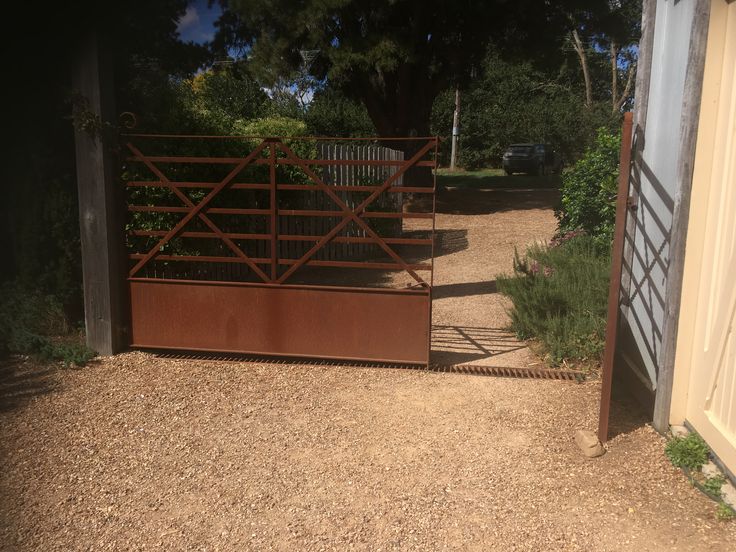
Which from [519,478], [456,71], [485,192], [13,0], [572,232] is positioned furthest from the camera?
[485,192]

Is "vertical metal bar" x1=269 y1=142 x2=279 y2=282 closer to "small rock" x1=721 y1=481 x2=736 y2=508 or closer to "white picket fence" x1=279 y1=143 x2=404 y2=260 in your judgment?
"white picket fence" x1=279 y1=143 x2=404 y2=260

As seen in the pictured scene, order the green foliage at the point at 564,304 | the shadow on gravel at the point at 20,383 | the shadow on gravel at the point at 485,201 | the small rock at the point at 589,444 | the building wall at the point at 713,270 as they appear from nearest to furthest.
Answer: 1. the building wall at the point at 713,270
2. the small rock at the point at 589,444
3. the shadow on gravel at the point at 20,383
4. the green foliage at the point at 564,304
5. the shadow on gravel at the point at 485,201

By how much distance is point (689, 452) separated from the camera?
429cm

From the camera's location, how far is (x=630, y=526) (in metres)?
3.70

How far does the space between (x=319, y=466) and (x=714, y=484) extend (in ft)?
7.61

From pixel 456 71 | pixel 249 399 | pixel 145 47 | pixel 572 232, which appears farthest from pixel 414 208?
pixel 249 399

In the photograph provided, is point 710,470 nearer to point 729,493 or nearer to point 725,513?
point 729,493

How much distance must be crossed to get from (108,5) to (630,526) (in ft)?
19.6

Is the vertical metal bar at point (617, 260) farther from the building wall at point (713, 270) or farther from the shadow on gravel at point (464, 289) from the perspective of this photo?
the shadow on gravel at point (464, 289)

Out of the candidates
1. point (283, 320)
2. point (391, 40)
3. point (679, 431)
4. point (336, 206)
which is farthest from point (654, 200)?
point (391, 40)

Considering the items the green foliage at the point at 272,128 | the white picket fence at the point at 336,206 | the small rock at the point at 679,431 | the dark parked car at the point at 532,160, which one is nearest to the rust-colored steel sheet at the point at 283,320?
the small rock at the point at 679,431

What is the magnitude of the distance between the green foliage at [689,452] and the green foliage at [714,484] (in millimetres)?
169

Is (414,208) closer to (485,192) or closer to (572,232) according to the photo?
(485,192)

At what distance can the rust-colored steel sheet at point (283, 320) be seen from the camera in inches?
248
